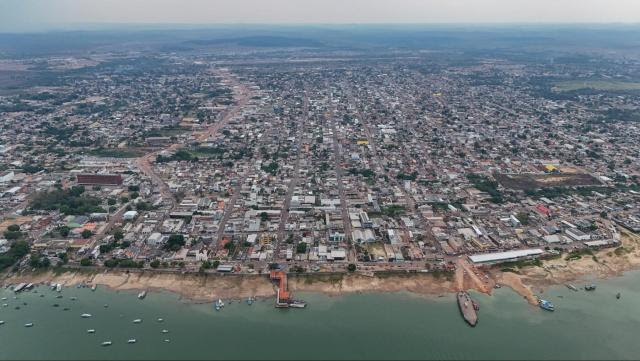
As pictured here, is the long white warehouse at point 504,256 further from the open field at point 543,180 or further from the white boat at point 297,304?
the white boat at point 297,304

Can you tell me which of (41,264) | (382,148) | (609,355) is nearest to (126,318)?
(41,264)

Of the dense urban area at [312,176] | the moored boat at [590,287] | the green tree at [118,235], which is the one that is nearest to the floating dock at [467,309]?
the dense urban area at [312,176]

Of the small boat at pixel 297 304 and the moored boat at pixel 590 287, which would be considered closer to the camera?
the small boat at pixel 297 304

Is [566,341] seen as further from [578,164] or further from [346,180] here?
[578,164]

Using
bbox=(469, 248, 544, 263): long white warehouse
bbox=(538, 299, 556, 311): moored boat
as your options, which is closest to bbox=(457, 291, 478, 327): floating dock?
bbox=(469, 248, 544, 263): long white warehouse

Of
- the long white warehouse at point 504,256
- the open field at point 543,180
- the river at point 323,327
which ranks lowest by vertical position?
the river at point 323,327

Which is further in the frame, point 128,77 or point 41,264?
point 128,77

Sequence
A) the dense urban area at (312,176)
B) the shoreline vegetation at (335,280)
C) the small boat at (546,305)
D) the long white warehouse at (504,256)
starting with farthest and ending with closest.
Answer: the dense urban area at (312,176), the long white warehouse at (504,256), the shoreline vegetation at (335,280), the small boat at (546,305)

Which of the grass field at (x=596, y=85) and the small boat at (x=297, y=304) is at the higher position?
the grass field at (x=596, y=85)
